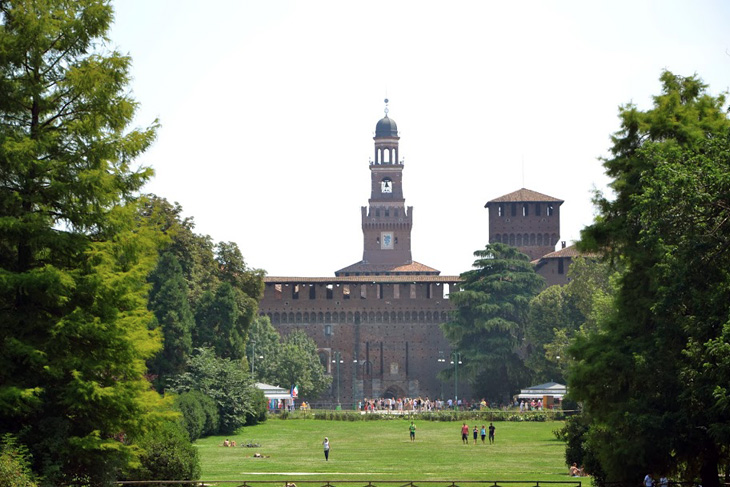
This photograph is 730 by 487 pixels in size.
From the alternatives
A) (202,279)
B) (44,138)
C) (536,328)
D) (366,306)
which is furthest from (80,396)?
(366,306)

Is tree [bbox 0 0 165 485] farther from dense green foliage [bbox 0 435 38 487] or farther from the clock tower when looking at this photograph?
the clock tower

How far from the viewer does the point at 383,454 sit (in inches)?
1469

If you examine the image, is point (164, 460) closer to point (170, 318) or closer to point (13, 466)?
point (13, 466)

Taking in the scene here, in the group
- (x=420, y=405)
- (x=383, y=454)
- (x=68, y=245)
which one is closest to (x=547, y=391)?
(x=420, y=405)

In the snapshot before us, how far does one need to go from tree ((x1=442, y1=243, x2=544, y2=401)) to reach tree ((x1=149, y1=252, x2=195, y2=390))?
25334 millimetres

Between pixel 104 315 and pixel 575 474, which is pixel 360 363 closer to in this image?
pixel 575 474

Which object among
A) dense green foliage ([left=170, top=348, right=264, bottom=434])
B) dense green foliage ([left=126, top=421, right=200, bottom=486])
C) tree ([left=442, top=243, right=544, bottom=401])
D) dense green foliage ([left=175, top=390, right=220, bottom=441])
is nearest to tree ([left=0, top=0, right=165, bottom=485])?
dense green foliage ([left=126, top=421, right=200, bottom=486])

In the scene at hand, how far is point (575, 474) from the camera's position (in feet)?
97.7

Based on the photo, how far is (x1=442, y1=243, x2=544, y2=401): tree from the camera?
69.5 meters

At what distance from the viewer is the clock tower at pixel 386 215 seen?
103 meters

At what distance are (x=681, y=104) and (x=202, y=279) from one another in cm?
3143

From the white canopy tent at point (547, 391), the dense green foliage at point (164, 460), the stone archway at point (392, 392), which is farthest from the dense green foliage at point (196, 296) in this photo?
the stone archway at point (392, 392)

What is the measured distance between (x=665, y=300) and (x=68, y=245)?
947 cm

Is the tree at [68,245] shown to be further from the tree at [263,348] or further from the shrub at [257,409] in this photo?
the tree at [263,348]
